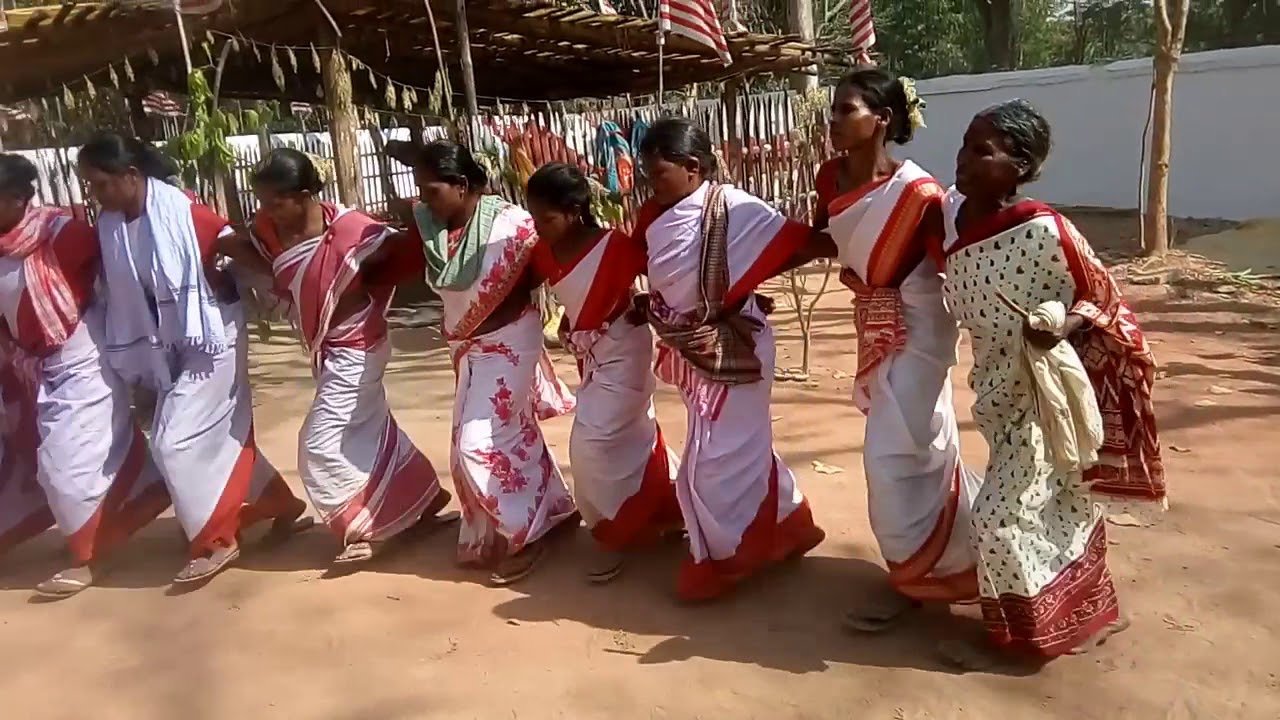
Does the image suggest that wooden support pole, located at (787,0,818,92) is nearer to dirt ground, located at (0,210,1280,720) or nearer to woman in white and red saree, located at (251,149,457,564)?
dirt ground, located at (0,210,1280,720)

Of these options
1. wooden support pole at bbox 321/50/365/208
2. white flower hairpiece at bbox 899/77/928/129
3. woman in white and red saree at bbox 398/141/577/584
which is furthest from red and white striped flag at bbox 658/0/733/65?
white flower hairpiece at bbox 899/77/928/129

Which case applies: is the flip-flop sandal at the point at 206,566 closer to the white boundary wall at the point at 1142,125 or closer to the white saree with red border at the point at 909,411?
the white saree with red border at the point at 909,411

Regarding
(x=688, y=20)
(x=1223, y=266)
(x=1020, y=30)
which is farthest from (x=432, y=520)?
(x=1020, y=30)

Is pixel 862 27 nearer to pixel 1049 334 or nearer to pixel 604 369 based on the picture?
pixel 604 369

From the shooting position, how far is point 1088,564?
2.90 m

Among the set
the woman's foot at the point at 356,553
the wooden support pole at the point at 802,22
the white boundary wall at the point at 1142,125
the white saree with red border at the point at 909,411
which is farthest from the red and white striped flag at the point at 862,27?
the woman's foot at the point at 356,553

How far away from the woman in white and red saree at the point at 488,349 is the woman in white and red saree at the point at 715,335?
0.57 metres

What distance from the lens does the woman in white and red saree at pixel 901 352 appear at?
3031 mm

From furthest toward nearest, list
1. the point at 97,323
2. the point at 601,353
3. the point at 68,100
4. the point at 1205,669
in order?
the point at 68,100, the point at 97,323, the point at 601,353, the point at 1205,669

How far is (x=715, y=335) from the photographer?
338 cm

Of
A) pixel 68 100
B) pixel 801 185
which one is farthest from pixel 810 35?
pixel 68 100

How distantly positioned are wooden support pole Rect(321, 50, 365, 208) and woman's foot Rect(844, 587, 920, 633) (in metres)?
5.61

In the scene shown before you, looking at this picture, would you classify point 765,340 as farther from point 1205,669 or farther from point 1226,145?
point 1226,145

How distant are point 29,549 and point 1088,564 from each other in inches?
168
